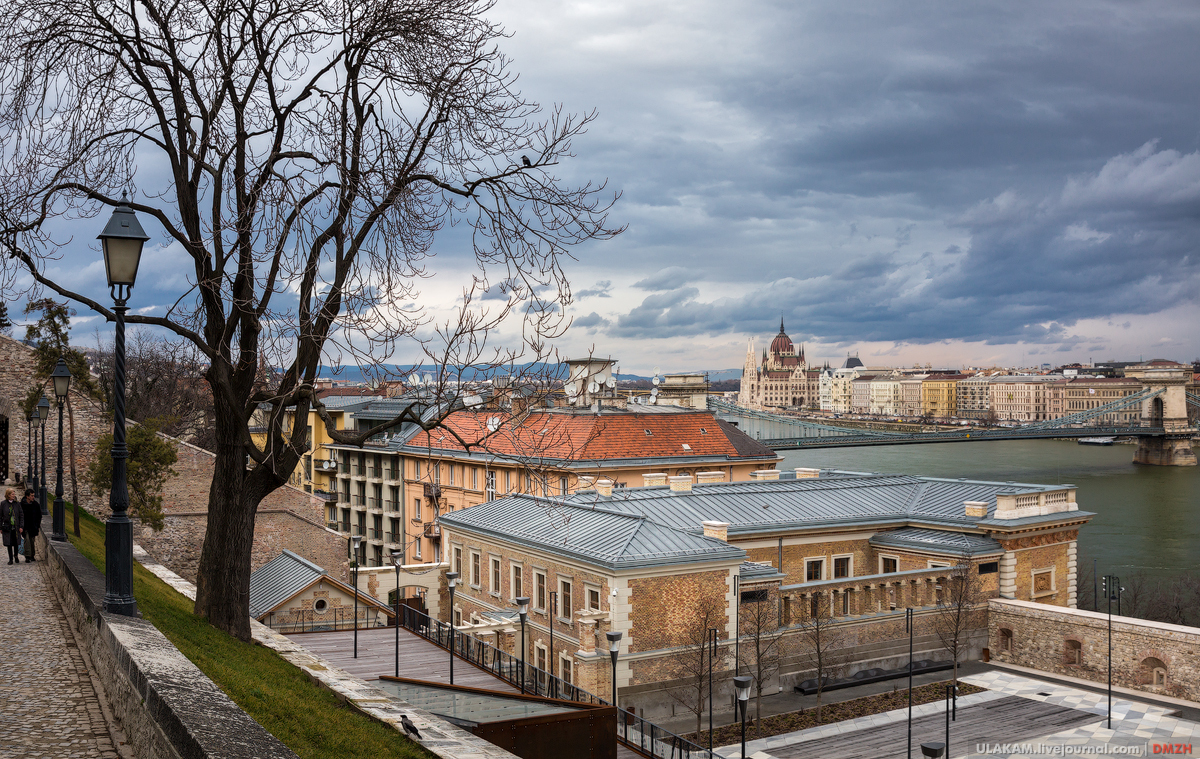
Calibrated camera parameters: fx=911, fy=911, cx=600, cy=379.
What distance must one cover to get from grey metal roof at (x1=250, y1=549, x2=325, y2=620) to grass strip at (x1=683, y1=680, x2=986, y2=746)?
11232 mm

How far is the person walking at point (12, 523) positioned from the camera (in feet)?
54.4

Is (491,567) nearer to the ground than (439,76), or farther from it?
nearer to the ground

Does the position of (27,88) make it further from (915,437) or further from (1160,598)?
(915,437)

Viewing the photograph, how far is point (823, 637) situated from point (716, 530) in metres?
4.05

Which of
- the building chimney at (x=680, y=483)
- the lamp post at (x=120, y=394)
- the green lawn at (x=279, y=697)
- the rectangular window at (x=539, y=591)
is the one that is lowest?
the rectangular window at (x=539, y=591)

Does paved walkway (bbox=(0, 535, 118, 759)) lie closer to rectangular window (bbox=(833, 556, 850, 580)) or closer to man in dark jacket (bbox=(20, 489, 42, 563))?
man in dark jacket (bbox=(20, 489, 42, 563))

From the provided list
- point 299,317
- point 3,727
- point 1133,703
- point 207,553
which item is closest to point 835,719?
point 1133,703

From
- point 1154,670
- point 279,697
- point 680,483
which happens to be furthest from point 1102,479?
point 279,697

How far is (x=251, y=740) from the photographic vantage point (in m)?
5.30

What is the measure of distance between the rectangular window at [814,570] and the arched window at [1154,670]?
890cm

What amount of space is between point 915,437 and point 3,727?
9326cm

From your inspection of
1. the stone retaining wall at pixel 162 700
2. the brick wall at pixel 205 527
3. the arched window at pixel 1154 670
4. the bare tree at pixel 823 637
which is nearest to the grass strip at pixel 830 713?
the bare tree at pixel 823 637

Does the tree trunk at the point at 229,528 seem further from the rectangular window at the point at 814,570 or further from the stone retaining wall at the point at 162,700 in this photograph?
the rectangular window at the point at 814,570

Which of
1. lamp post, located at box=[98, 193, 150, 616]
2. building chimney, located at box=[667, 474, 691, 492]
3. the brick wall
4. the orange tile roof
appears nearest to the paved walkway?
lamp post, located at box=[98, 193, 150, 616]
